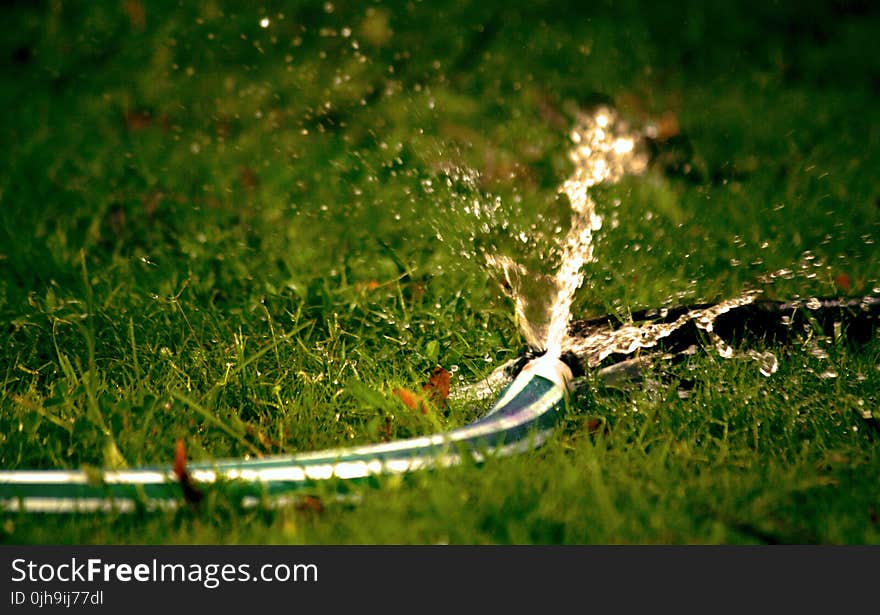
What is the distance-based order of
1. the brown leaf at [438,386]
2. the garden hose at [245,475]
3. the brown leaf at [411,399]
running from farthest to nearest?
the brown leaf at [438,386] → the brown leaf at [411,399] → the garden hose at [245,475]

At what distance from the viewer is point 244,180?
386 cm

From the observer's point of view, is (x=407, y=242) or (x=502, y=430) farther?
(x=407, y=242)

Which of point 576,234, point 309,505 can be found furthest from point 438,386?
point 576,234

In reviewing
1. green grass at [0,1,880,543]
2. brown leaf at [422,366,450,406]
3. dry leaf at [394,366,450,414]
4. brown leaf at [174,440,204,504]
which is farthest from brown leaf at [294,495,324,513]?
brown leaf at [422,366,450,406]

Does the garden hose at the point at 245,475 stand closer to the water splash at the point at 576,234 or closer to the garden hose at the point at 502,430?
the garden hose at the point at 502,430

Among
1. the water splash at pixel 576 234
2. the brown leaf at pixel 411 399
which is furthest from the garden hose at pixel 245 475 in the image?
the water splash at pixel 576 234

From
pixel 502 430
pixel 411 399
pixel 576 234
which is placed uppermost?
pixel 576 234

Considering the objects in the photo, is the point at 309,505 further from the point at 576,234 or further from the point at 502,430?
the point at 576,234

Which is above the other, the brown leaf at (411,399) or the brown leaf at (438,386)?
the brown leaf at (438,386)

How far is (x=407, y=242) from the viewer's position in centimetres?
343

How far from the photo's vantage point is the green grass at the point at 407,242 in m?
2.10

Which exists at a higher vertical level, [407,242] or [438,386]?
[407,242]

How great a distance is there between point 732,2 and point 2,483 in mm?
4690

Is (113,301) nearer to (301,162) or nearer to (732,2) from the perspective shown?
(301,162)
